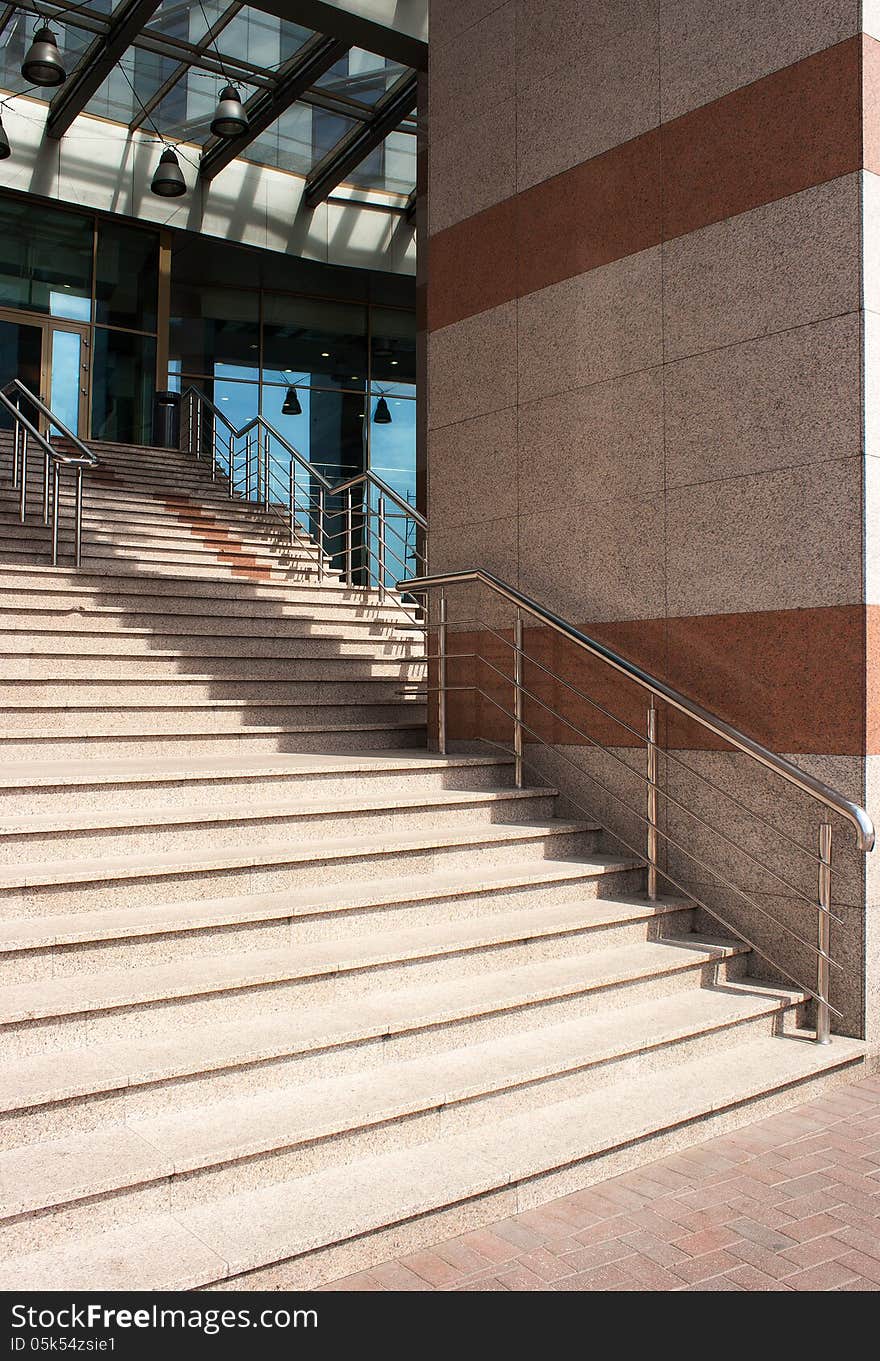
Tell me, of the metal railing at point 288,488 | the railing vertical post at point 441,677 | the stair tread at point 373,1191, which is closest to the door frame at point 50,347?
the metal railing at point 288,488

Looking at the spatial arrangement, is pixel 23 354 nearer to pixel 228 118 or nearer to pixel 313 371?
pixel 313 371

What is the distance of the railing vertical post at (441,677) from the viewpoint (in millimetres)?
7020

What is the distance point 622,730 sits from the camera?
20.6 ft

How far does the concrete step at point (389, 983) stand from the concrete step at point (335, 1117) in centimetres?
15

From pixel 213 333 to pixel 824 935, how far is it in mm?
17111

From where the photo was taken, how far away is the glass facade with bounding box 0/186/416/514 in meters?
17.4

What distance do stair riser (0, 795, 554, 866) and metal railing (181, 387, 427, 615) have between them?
5067mm

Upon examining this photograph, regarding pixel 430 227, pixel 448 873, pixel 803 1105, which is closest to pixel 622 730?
pixel 448 873

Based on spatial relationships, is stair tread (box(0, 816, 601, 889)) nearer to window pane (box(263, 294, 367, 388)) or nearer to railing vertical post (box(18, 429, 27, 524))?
railing vertical post (box(18, 429, 27, 524))

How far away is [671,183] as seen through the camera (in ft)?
19.7

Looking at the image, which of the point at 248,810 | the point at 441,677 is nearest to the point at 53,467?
the point at 441,677

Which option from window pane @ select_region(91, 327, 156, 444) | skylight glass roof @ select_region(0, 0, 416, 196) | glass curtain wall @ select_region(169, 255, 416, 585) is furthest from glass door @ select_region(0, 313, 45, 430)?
skylight glass roof @ select_region(0, 0, 416, 196)
